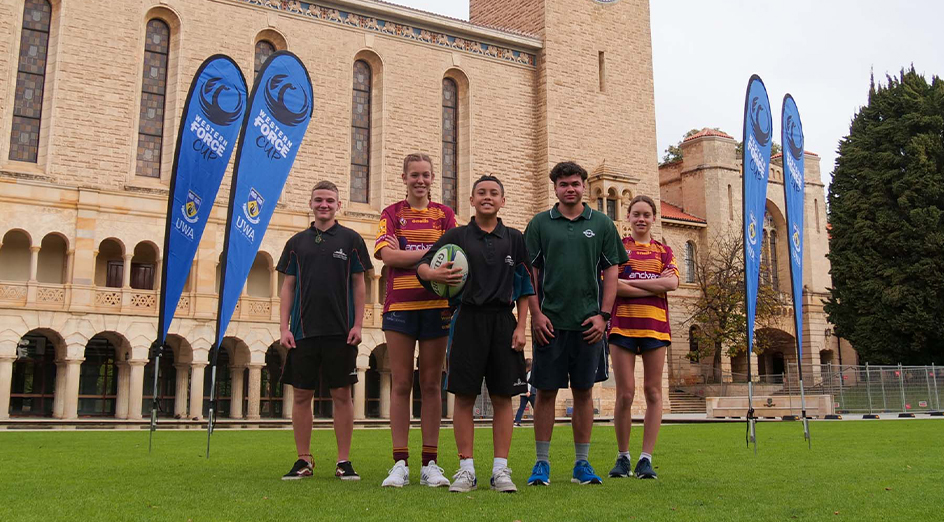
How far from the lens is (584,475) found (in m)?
5.53

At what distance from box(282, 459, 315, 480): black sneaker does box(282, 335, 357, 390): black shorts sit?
0.50 m

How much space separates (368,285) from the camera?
94.0 ft

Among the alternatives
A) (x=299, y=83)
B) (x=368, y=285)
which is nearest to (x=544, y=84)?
(x=368, y=285)

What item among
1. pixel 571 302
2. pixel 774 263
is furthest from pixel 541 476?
pixel 774 263

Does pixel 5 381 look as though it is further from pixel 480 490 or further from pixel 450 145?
pixel 480 490

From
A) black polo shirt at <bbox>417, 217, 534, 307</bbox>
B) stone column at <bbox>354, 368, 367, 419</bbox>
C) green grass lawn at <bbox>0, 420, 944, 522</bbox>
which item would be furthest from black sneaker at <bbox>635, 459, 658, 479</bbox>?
stone column at <bbox>354, 368, 367, 419</bbox>

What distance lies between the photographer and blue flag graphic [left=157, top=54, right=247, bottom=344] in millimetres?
8992

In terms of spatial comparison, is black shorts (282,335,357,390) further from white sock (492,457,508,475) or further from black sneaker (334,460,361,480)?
white sock (492,457,508,475)

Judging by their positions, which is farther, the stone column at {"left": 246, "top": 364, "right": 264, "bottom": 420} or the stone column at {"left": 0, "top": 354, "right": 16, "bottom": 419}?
the stone column at {"left": 246, "top": 364, "right": 264, "bottom": 420}

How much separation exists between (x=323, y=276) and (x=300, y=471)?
132 cm

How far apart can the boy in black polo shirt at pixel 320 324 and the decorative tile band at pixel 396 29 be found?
23197 millimetres

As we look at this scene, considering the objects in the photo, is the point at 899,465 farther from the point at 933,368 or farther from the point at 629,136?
the point at 629,136

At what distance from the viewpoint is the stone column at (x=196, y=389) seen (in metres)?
24.2

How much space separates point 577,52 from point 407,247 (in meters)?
28.0
